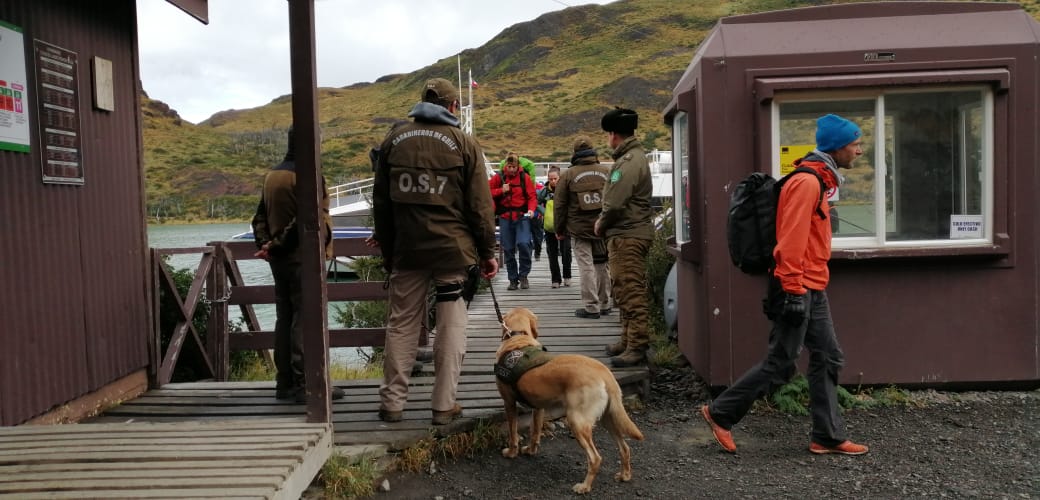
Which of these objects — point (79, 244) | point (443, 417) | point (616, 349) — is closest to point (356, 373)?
point (616, 349)

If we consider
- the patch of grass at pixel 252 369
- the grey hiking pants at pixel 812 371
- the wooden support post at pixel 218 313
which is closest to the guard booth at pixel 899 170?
the grey hiking pants at pixel 812 371

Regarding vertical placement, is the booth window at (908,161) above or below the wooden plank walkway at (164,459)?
above

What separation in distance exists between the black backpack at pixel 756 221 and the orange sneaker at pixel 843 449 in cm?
115

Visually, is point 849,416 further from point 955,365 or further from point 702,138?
point 702,138

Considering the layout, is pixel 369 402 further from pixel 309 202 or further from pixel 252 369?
pixel 252 369

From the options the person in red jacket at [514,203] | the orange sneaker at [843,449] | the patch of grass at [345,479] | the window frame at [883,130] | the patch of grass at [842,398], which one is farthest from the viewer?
the person in red jacket at [514,203]

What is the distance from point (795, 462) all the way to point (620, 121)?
9.86 feet

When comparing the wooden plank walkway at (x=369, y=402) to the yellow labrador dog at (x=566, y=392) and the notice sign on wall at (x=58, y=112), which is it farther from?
the notice sign on wall at (x=58, y=112)

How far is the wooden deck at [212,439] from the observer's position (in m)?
3.43

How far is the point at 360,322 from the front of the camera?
453 inches

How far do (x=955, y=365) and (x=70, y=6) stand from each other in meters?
6.62

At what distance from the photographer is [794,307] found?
15.0 feet

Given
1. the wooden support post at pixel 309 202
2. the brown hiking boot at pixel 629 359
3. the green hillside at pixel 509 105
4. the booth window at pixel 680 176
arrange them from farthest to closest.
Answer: the green hillside at pixel 509 105 < the booth window at pixel 680 176 < the brown hiking boot at pixel 629 359 < the wooden support post at pixel 309 202

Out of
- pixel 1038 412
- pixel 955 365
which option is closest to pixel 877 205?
pixel 955 365
